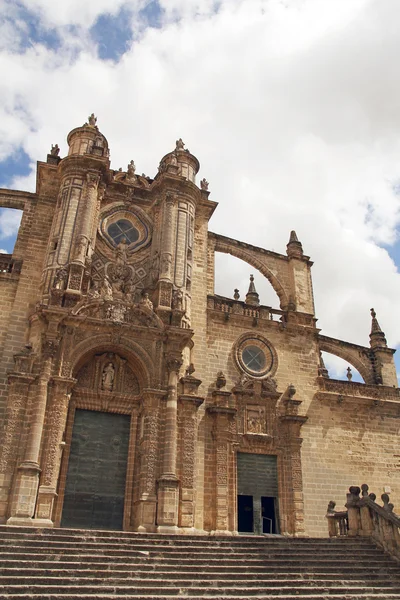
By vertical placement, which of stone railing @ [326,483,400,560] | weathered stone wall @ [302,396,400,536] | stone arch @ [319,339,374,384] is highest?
stone arch @ [319,339,374,384]

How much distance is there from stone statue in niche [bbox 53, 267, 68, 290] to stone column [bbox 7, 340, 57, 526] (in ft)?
8.57

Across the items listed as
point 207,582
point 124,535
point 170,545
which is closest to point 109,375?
point 124,535

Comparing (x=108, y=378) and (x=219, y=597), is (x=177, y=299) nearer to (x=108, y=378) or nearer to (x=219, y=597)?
(x=108, y=378)

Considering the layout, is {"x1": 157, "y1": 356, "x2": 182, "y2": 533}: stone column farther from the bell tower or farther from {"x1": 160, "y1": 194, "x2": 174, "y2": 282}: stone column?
the bell tower

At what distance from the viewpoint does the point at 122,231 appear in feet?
65.1

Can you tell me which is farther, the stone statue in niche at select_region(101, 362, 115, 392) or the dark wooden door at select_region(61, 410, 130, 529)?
the stone statue in niche at select_region(101, 362, 115, 392)

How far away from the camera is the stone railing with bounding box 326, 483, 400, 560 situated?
1315 centimetres

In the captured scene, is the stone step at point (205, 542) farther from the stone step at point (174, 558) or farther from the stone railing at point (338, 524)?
the stone railing at point (338, 524)

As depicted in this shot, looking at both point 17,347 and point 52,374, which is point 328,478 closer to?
point 52,374

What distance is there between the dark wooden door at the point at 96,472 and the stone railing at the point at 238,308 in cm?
558

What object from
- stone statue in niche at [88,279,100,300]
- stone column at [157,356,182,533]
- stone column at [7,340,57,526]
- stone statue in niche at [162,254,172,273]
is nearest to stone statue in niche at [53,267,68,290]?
stone statue in niche at [88,279,100,300]

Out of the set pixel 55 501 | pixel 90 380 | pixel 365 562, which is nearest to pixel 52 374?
pixel 90 380

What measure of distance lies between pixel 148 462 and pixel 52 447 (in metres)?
2.79

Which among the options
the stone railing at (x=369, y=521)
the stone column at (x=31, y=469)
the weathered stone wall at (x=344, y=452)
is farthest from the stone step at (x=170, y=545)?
the weathered stone wall at (x=344, y=452)
